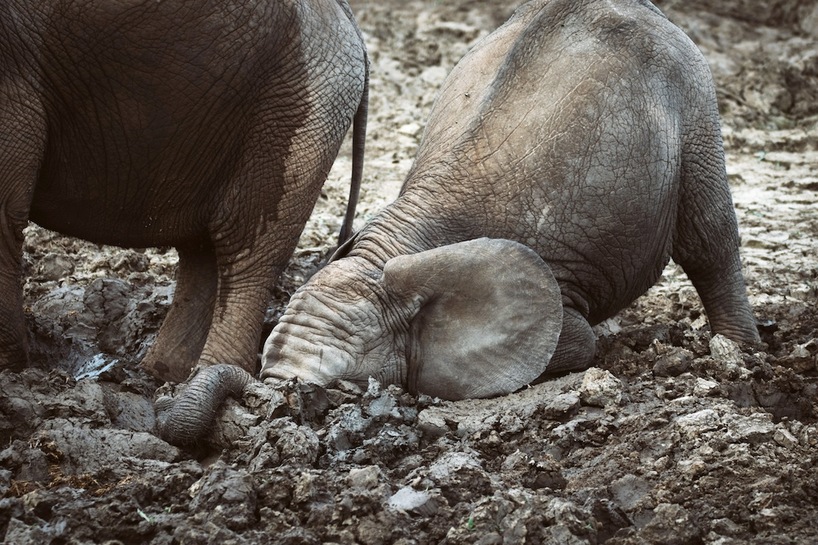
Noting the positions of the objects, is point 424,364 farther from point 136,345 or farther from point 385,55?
point 385,55

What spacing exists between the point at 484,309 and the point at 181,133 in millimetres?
1375

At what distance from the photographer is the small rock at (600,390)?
14.6 feet

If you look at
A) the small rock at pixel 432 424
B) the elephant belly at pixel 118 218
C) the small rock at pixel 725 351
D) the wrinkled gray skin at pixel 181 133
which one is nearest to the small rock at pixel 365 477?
the small rock at pixel 432 424

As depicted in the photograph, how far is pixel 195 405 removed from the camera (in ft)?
14.2

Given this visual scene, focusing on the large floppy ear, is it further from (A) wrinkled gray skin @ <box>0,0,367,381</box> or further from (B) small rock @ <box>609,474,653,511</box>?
(B) small rock @ <box>609,474,653,511</box>

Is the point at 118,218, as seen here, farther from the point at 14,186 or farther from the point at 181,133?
the point at 14,186

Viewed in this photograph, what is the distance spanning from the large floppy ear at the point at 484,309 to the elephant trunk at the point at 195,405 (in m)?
0.77

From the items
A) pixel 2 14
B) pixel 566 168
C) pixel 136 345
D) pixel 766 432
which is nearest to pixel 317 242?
pixel 136 345

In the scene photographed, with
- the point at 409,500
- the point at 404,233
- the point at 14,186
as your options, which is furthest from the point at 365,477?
the point at 14,186

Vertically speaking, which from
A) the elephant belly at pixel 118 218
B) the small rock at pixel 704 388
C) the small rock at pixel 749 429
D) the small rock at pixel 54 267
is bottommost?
the small rock at pixel 704 388

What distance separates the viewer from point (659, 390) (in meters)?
4.50

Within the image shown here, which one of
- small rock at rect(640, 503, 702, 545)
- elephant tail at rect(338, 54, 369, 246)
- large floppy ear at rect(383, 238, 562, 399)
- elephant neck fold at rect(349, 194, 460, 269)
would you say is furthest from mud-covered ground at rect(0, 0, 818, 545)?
elephant neck fold at rect(349, 194, 460, 269)

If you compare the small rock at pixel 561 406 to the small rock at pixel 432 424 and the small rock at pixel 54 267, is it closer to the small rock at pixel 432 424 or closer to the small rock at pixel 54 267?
the small rock at pixel 432 424

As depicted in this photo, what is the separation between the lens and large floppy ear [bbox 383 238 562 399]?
4.86 meters
